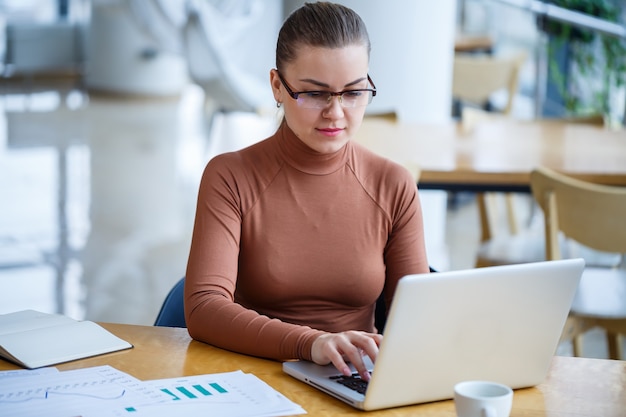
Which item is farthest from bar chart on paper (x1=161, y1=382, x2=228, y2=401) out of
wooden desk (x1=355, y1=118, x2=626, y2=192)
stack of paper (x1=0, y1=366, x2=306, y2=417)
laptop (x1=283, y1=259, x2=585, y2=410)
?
wooden desk (x1=355, y1=118, x2=626, y2=192)

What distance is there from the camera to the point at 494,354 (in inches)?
57.9

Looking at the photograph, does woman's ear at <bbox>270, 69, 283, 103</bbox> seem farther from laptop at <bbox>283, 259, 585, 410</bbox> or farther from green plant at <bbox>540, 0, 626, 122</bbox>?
green plant at <bbox>540, 0, 626, 122</bbox>

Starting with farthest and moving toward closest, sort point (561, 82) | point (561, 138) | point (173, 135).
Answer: point (173, 135), point (561, 82), point (561, 138)

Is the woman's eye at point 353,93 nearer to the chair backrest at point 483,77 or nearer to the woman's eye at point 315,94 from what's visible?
the woman's eye at point 315,94

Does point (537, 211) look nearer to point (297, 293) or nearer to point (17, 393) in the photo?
point (297, 293)

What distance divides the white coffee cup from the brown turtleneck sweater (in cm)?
59

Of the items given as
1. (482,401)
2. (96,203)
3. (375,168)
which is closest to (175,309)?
(375,168)

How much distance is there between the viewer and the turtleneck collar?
192cm

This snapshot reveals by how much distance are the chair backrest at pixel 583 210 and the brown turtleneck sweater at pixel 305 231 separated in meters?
1.07

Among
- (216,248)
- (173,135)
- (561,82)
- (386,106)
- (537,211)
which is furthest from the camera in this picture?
(173,135)

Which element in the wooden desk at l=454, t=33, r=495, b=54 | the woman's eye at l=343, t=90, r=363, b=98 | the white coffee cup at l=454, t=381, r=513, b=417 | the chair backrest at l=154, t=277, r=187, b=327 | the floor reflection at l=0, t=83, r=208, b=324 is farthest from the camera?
the wooden desk at l=454, t=33, r=495, b=54

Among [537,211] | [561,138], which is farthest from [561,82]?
[561,138]

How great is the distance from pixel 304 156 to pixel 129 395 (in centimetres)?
64

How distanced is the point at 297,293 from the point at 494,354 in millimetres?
527
